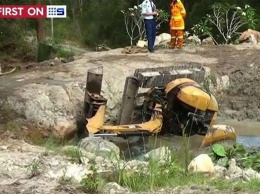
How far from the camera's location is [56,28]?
37.8 meters

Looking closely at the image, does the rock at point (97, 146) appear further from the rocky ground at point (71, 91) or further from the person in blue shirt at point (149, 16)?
the person in blue shirt at point (149, 16)

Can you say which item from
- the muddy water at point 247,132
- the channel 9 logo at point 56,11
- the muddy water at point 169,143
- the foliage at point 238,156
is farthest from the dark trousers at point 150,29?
the foliage at point 238,156

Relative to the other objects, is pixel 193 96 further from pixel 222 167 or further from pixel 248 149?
pixel 222 167

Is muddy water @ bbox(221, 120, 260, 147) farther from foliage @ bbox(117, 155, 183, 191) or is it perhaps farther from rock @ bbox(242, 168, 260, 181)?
foliage @ bbox(117, 155, 183, 191)

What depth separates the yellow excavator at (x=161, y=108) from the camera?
9.41 meters

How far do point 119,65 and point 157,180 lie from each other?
6.78 m

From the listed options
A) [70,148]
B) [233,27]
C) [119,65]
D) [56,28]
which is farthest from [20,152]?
[56,28]

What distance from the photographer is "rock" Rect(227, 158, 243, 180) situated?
7055mm

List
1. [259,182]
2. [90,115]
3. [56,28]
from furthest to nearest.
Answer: [56,28], [90,115], [259,182]

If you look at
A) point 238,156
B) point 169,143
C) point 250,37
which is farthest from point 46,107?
point 250,37

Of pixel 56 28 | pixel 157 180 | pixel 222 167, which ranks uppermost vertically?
pixel 157 180

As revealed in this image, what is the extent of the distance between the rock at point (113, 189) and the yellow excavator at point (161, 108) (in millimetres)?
3240

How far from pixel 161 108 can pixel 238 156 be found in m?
1.77

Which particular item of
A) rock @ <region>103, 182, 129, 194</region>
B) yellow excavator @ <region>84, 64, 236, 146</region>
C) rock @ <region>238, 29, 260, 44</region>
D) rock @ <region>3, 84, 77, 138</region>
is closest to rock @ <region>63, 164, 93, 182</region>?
rock @ <region>103, 182, 129, 194</region>
